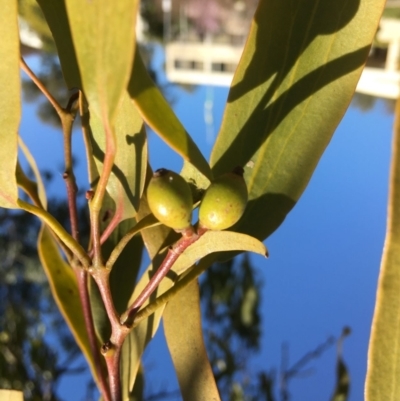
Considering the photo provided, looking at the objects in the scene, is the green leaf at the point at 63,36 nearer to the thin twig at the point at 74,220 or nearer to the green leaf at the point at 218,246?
the thin twig at the point at 74,220

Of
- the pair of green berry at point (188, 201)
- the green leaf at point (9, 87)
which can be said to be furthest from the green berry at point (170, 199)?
the green leaf at point (9, 87)

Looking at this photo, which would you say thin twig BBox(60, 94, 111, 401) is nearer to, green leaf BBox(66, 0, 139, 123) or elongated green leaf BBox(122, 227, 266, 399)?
elongated green leaf BBox(122, 227, 266, 399)

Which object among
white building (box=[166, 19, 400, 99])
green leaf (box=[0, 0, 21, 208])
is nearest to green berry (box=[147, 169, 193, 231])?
green leaf (box=[0, 0, 21, 208])

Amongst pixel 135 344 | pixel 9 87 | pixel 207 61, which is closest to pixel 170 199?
pixel 9 87

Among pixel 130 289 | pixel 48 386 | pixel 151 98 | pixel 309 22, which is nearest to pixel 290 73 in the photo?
pixel 309 22

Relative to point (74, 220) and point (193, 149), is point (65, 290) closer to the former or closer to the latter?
point (74, 220)

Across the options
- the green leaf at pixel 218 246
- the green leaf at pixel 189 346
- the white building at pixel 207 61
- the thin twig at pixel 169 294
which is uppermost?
the white building at pixel 207 61
